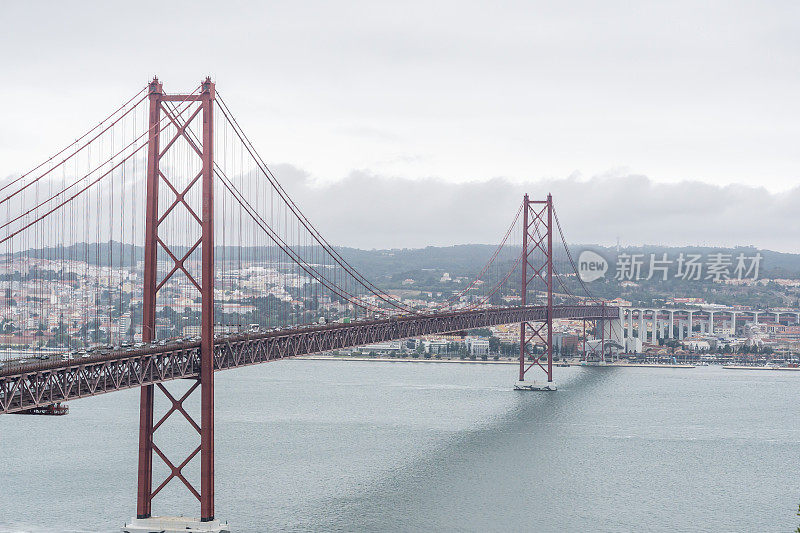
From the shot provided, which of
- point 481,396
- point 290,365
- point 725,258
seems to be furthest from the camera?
point 725,258

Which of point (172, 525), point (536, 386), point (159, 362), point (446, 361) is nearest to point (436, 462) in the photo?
point (172, 525)

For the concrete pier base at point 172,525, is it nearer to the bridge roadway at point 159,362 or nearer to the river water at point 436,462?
the river water at point 436,462

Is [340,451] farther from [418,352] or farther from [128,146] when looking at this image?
[418,352]

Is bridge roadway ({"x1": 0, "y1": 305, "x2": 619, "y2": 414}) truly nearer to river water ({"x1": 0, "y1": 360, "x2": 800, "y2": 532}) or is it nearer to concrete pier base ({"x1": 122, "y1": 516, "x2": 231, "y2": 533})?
concrete pier base ({"x1": 122, "y1": 516, "x2": 231, "y2": 533})

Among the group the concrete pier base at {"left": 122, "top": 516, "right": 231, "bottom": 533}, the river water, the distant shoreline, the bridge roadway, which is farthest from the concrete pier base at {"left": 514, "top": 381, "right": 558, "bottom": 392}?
the concrete pier base at {"left": 122, "top": 516, "right": 231, "bottom": 533}

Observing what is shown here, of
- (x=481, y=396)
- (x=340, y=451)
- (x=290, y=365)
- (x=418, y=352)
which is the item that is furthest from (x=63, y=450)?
(x=418, y=352)
